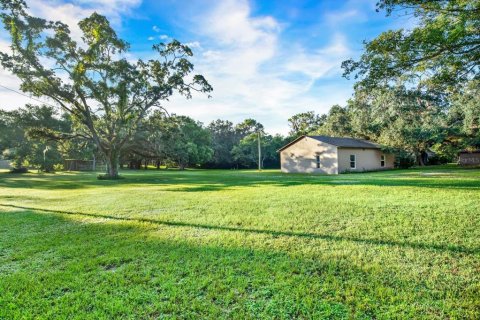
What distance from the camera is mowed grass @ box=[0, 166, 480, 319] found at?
2.54 m

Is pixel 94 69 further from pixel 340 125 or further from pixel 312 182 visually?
pixel 340 125

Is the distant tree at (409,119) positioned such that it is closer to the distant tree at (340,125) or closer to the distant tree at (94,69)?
the distant tree at (340,125)

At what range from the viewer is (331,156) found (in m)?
22.8

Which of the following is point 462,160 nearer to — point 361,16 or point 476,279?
point 361,16

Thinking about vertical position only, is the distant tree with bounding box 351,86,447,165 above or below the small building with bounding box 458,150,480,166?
above

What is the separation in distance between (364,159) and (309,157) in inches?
197

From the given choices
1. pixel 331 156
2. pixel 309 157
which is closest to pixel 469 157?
pixel 331 156

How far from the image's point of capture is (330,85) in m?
16.4

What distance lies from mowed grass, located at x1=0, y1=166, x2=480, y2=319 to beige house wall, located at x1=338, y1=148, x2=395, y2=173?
654 inches

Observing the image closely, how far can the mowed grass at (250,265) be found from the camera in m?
2.54

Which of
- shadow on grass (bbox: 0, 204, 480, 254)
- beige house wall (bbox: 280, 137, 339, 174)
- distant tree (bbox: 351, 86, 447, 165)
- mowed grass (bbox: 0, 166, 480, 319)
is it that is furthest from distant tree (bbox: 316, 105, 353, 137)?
shadow on grass (bbox: 0, 204, 480, 254)

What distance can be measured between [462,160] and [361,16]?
30.1 meters

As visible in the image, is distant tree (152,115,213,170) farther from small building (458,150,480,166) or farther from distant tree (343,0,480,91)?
small building (458,150,480,166)

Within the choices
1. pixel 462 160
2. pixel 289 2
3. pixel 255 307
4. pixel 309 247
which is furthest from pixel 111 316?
pixel 462 160
